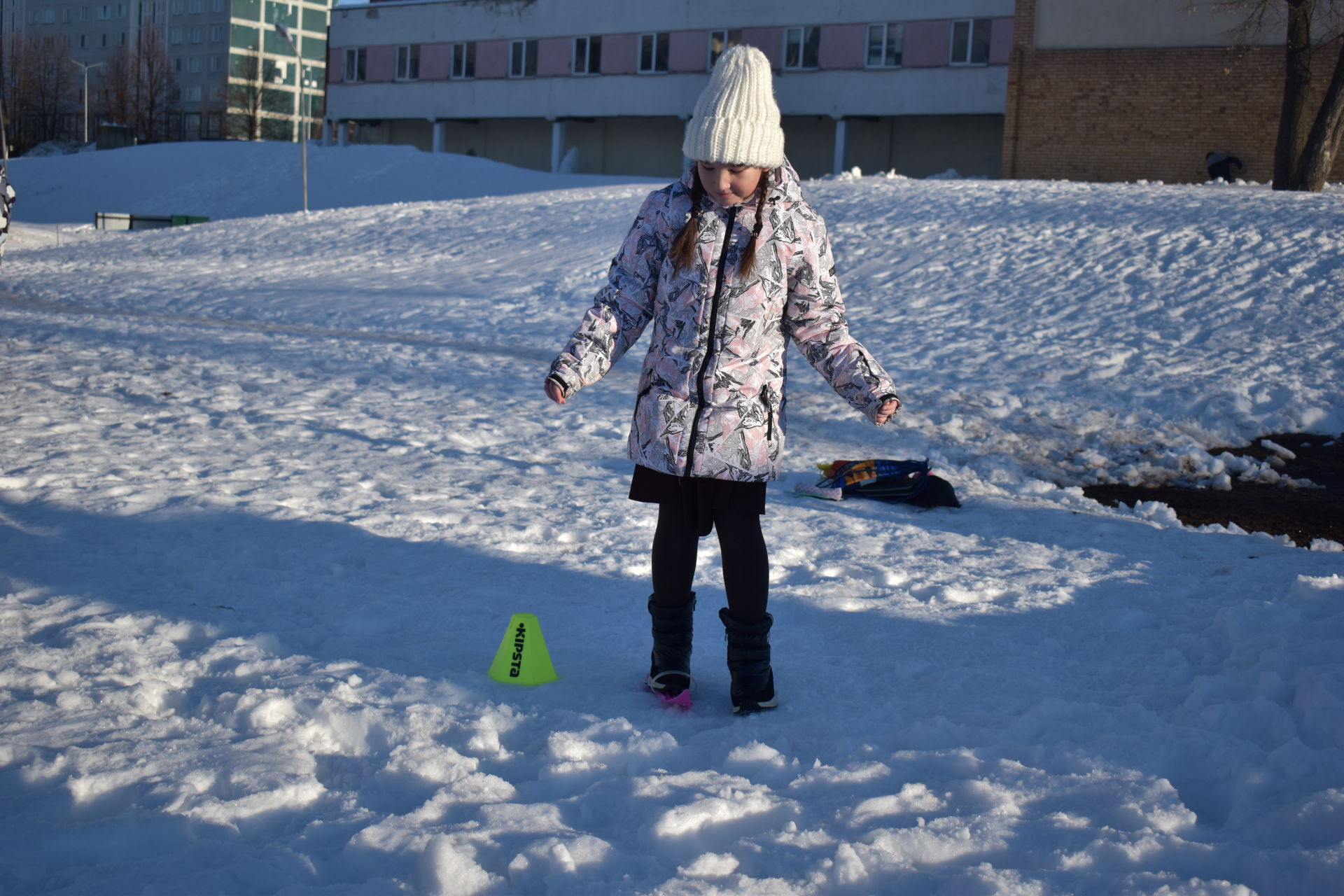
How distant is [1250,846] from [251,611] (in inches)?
120

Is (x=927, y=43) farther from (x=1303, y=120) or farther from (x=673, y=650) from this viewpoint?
(x=673, y=650)

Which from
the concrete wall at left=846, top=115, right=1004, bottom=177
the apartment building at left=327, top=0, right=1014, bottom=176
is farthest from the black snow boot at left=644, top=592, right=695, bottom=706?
the concrete wall at left=846, top=115, right=1004, bottom=177

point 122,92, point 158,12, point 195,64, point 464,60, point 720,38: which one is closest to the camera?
point 720,38

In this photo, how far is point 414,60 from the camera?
43188 millimetres

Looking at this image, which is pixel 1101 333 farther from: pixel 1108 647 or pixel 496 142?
pixel 496 142

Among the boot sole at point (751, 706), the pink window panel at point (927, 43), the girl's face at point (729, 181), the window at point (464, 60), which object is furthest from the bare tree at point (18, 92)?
the boot sole at point (751, 706)

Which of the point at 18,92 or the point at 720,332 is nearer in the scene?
the point at 720,332

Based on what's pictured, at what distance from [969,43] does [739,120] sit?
109ft

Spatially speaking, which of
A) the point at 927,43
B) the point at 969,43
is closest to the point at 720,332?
the point at 969,43

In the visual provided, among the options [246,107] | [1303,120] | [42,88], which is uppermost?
[42,88]

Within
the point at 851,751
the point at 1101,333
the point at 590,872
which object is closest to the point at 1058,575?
the point at 851,751

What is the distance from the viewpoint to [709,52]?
121 feet

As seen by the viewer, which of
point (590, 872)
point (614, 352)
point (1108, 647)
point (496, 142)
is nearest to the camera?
point (590, 872)

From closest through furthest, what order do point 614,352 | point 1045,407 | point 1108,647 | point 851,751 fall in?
point 851,751
point 614,352
point 1108,647
point 1045,407
